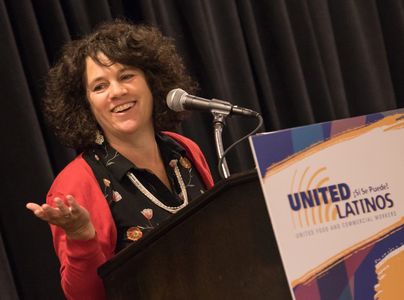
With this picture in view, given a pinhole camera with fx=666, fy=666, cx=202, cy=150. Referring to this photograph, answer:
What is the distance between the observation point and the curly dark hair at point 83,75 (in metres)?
1.90

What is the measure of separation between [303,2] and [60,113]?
1.61 metres

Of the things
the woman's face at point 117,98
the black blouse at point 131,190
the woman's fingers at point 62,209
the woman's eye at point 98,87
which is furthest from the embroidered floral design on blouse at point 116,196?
the woman's fingers at point 62,209

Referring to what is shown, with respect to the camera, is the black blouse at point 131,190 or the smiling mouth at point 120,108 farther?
the smiling mouth at point 120,108

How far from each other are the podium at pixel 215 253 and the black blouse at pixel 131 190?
0.35 meters

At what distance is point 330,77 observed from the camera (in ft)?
10.6

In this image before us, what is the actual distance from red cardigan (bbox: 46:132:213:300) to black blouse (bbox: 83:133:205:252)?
0.04 m

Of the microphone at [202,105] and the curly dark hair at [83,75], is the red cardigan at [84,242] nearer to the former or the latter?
the curly dark hair at [83,75]

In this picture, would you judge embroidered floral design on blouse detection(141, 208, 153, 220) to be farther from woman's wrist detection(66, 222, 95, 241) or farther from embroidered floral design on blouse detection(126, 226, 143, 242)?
woman's wrist detection(66, 222, 95, 241)

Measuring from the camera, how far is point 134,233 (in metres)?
1.69

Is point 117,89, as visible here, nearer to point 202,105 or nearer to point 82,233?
point 202,105

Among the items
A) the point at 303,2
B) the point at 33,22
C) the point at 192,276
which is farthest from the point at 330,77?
the point at 192,276

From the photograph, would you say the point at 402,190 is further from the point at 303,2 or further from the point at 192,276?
the point at 303,2

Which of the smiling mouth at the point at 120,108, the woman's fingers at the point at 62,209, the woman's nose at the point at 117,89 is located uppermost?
the woman's nose at the point at 117,89

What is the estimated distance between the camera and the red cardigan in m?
1.47
